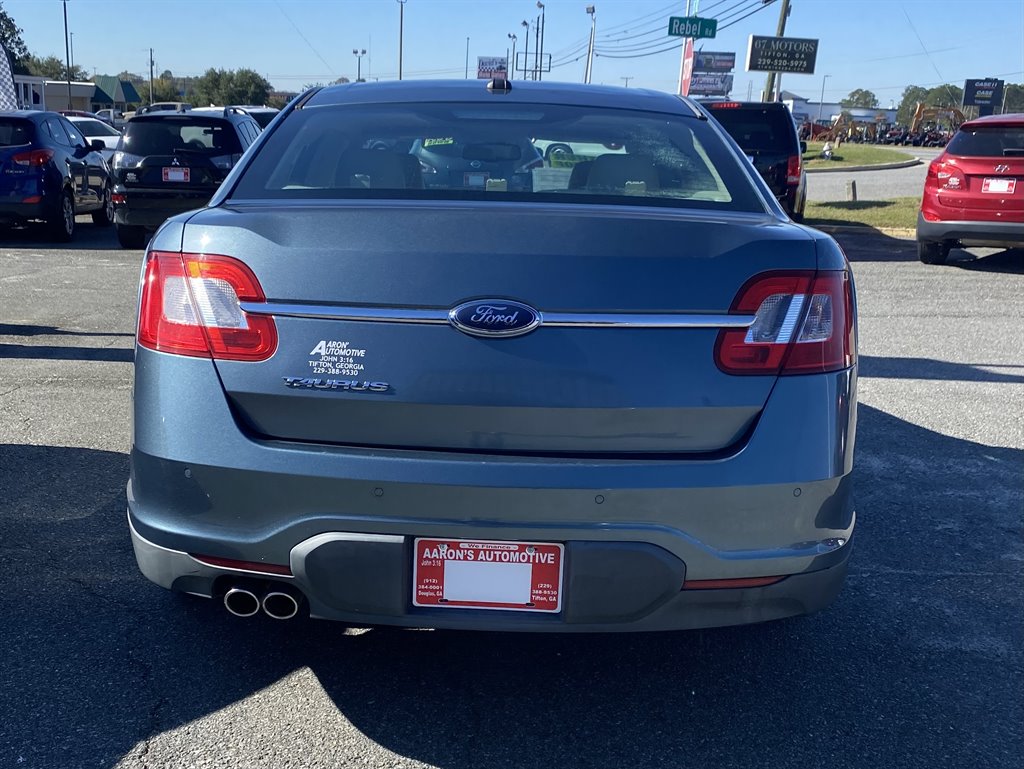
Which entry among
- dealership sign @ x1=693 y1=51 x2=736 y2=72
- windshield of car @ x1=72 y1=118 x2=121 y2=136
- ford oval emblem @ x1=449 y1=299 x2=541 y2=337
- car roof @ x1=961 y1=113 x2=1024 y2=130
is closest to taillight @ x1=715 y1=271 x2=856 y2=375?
ford oval emblem @ x1=449 y1=299 x2=541 y2=337

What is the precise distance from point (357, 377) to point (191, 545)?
0.61 m

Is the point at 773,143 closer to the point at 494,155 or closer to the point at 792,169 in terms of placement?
the point at 792,169

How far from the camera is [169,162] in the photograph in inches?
475

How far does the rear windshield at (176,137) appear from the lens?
40.1 ft

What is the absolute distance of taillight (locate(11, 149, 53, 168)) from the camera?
12547mm

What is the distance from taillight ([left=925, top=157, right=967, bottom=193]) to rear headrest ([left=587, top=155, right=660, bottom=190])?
32.3 feet

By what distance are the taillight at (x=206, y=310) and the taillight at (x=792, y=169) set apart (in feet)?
38.5

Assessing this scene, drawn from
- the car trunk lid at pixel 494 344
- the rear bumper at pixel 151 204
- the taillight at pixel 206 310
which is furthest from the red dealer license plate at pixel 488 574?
the rear bumper at pixel 151 204

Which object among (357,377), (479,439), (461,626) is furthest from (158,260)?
(461,626)

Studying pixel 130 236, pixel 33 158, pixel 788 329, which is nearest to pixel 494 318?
pixel 788 329

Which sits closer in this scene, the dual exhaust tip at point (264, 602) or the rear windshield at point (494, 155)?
the dual exhaust tip at point (264, 602)

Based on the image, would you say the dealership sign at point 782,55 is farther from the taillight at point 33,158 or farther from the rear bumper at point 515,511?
the rear bumper at point 515,511

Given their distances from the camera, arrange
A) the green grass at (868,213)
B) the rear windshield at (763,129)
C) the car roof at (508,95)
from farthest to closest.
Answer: the green grass at (868,213) < the rear windshield at (763,129) < the car roof at (508,95)

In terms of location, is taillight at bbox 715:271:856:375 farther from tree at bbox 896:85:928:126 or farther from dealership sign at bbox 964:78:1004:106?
tree at bbox 896:85:928:126
